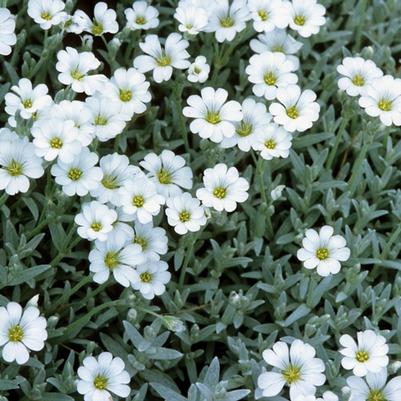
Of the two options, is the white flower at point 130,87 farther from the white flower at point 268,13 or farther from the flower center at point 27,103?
the white flower at point 268,13

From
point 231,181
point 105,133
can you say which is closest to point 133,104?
→ point 105,133

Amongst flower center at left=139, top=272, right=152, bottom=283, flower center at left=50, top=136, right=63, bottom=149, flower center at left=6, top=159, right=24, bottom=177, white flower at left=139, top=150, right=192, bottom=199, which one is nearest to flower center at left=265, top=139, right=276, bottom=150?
white flower at left=139, top=150, right=192, bottom=199

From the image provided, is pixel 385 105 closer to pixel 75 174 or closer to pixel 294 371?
pixel 294 371

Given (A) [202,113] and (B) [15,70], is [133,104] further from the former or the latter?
(B) [15,70]

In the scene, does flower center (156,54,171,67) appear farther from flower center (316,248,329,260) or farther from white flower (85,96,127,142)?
flower center (316,248,329,260)

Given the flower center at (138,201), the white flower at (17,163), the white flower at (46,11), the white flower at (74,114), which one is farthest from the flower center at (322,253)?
the white flower at (46,11)
